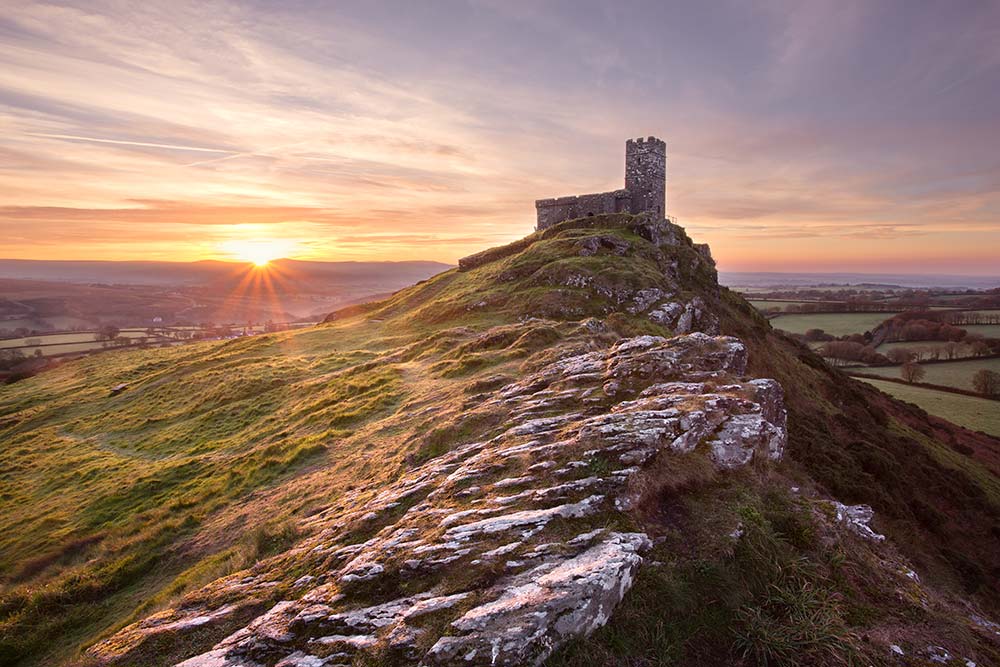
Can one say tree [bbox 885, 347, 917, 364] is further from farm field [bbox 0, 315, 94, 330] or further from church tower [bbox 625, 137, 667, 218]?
farm field [bbox 0, 315, 94, 330]

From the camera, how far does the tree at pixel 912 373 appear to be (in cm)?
5897

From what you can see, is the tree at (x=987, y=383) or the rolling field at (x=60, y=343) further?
the rolling field at (x=60, y=343)

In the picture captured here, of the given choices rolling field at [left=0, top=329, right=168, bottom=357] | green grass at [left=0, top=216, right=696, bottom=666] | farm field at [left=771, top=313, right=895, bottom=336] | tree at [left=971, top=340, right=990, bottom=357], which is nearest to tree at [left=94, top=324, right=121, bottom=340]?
rolling field at [left=0, top=329, right=168, bottom=357]

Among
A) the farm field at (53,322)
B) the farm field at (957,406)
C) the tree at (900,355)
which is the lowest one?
the farm field at (957,406)

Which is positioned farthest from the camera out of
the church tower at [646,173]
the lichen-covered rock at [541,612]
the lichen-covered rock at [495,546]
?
the church tower at [646,173]

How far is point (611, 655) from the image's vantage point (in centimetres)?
581

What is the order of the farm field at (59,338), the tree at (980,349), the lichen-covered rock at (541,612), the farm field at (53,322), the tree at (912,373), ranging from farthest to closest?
the farm field at (53,322)
the farm field at (59,338)
the tree at (980,349)
the tree at (912,373)
the lichen-covered rock at (541,612)

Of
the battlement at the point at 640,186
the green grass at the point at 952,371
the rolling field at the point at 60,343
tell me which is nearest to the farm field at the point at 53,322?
the rolling field at the point at 60,343

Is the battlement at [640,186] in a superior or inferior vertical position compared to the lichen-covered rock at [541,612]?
superior

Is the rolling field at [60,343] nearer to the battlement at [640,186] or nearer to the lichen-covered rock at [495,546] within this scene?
the battlement at [640,186]

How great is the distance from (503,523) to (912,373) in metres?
76.9

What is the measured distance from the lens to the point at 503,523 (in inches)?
303

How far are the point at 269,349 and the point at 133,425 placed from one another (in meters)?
14.3

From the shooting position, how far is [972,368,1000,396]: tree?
5169 centimetres
